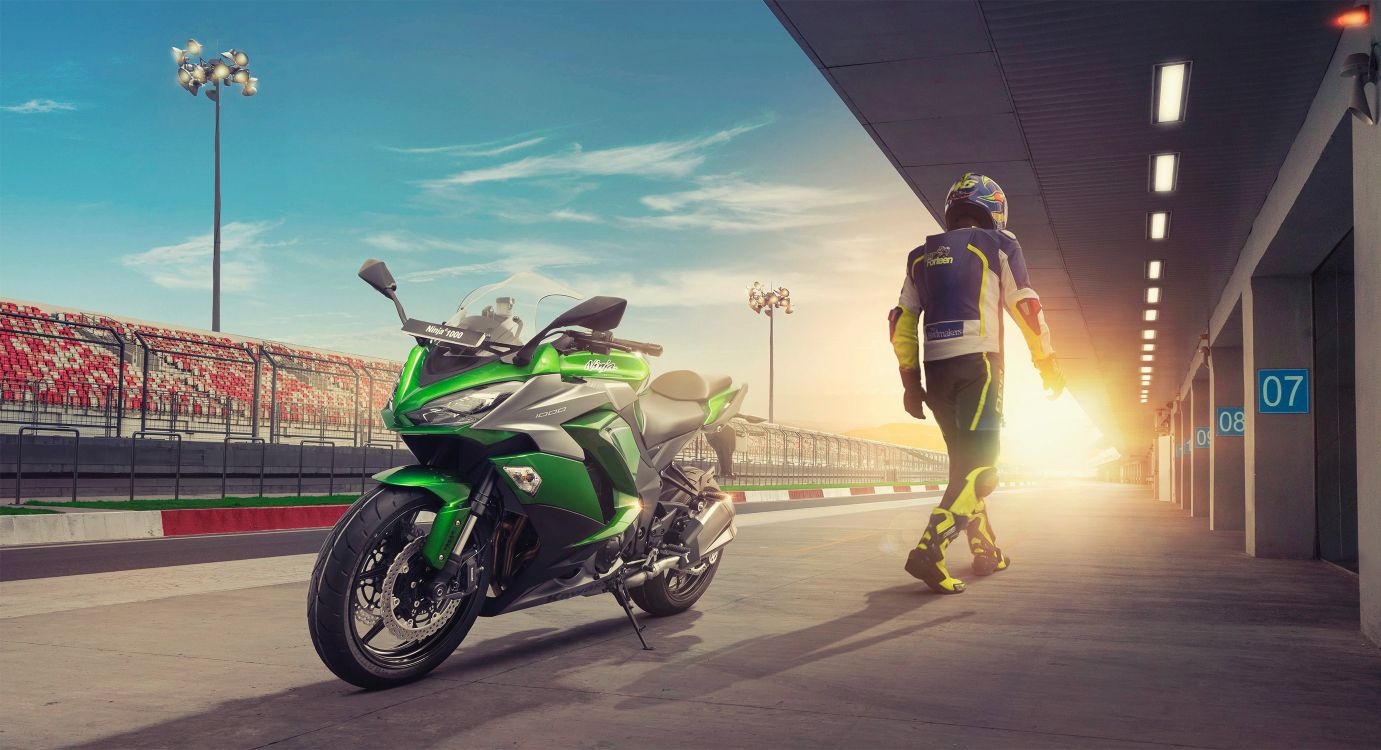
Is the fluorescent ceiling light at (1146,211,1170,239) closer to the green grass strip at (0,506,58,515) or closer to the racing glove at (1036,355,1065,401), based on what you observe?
the racing glove at (1036,355,1065,401)

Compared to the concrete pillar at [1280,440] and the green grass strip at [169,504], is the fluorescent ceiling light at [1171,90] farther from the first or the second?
the green grass strip at [169,504]

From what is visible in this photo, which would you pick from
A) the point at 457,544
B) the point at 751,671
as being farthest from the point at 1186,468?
the point at 457,544

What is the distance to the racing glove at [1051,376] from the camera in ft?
21.2

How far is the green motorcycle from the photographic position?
3732 millimetres

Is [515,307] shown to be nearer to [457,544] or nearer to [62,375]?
[457,544]

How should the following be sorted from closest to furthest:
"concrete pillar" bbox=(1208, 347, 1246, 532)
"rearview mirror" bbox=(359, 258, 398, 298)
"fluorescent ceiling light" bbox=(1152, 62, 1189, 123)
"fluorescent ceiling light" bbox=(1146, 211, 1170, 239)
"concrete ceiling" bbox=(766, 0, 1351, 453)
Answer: "rearview mirror" bbox=(359, 258, 398, 298) < "concrete ceiling" bbox=(766, 0, 1351, 453) < "fluorescent ceiling light" bbox=(1152, 62, 1189, 123) < "fluorescent ceiling light" bbox=(1146, 211, 1170, 239) < "concrete pillar" bbox=(1208, 347, 1246, 532)

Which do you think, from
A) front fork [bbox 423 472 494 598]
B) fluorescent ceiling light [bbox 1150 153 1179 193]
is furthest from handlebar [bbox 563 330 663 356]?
fluorescent ceiling light [bbox 1150 153 1179 193]

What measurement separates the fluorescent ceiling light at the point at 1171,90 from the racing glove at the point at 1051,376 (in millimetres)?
3174

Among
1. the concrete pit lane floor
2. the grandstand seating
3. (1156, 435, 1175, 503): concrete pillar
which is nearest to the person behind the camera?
the concrete pit lane floor

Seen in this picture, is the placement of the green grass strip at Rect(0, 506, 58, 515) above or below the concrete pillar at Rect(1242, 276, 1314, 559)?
below

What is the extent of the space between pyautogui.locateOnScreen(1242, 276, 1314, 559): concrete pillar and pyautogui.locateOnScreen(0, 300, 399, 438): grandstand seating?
18.7m

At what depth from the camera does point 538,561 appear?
13.8 ft

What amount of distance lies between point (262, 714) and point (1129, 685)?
122 inches

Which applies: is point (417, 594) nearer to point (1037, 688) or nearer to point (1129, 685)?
point (1037, 688)
